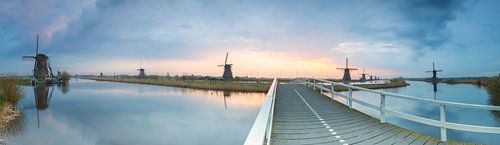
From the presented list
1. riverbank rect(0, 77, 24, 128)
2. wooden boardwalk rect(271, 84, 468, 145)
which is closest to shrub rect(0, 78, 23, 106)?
riverbank rect(0, 77, 24, 128)

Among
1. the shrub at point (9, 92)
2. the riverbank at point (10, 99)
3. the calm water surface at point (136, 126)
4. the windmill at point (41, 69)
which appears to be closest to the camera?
the calm water surface at point (136, 126)

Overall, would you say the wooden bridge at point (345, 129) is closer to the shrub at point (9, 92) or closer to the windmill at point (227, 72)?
the shrub at point (9, 92)

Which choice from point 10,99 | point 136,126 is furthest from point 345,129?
point 10,99

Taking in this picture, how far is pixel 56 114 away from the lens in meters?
20.6

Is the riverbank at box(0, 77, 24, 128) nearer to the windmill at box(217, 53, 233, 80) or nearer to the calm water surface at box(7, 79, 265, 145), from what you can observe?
the calm water surface at box(7, 79, 265, 145)

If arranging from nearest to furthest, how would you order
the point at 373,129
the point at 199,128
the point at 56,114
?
the point at 373,129, the point at 199,128, the point at 56,114

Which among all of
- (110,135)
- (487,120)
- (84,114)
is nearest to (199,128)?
(110,135)

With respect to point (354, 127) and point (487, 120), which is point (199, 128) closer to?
point (354, 127)

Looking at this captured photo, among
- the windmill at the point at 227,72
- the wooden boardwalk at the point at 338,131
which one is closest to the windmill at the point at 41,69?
the windmill at the point at 227,72

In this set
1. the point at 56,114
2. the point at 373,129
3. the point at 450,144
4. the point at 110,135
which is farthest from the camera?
the point at 56,114

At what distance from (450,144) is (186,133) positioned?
38.1 feet

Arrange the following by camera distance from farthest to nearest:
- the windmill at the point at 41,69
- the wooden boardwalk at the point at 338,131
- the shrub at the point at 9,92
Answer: the windmill at the point at 41,69, the shrub at the point at 9,92, the wooden boardwalk at the point at 338,131

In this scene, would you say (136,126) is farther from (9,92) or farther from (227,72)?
(227,72)

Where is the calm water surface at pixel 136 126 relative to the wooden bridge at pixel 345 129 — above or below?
below
